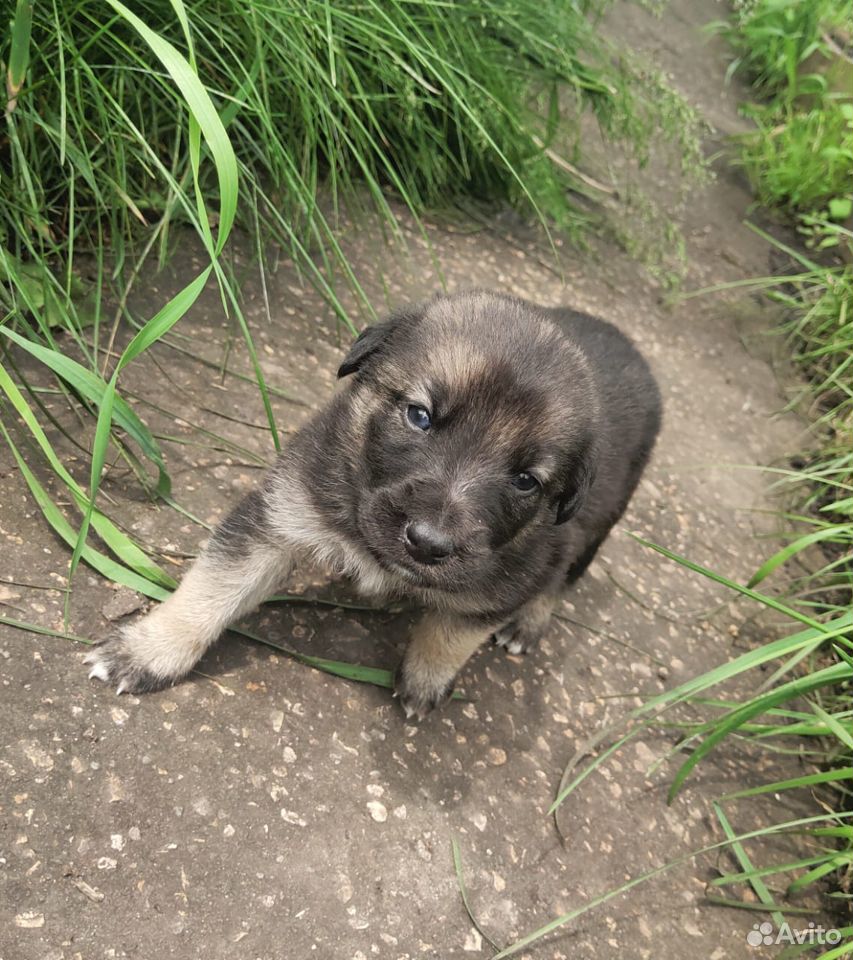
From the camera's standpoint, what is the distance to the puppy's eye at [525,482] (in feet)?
7.86

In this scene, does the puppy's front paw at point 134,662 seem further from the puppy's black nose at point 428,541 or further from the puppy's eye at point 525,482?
the puppy's eye at point 525,482

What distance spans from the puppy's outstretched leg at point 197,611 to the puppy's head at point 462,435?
313 mm

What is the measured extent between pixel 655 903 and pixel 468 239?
340 centimetres

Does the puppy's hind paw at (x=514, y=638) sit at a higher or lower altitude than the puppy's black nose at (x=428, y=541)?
lower

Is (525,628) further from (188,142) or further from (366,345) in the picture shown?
(188,142)

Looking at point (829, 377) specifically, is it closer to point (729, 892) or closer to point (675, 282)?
point (675, 282)

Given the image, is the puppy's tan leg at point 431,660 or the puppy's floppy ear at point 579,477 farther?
the puppy's tan leg at point 431,660

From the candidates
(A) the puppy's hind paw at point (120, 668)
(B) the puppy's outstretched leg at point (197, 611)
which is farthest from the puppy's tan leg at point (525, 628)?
(A) the puppy's hind paw at point (120, 668)

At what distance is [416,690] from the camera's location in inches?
109

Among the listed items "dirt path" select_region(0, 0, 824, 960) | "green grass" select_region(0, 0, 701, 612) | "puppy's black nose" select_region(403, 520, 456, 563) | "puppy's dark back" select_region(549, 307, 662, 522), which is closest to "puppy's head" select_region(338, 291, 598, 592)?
"puppy's black nose" select_region(403, 520, 456, 563)

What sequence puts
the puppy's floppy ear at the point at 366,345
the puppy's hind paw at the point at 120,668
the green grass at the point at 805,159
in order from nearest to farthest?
the puppy's hind paw at the point at 120,668
the puppy's floppy ear at the point at 366,345
the green grass at the point at 805,159

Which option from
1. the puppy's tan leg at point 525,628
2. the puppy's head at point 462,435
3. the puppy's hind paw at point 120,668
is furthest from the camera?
the puppy's tan leg at point 525,628

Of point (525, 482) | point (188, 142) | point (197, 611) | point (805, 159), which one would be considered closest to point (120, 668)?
point (197, 611)

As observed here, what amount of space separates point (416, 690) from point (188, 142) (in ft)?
6.80
